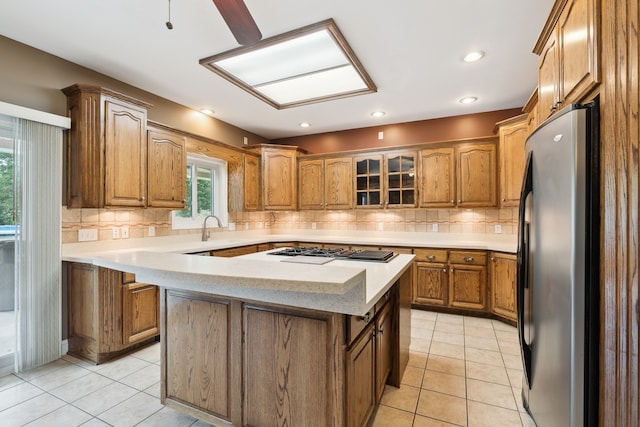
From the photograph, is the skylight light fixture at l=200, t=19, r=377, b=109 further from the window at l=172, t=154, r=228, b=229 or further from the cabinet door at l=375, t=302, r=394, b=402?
the cabinet door at l=375, t=302, r=394, b=402

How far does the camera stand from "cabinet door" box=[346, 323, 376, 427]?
1312 mm

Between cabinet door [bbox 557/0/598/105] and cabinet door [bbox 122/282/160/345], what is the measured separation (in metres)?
3.30

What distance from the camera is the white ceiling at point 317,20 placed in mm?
1968

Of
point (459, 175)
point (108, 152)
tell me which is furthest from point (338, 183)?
point (108, 152)

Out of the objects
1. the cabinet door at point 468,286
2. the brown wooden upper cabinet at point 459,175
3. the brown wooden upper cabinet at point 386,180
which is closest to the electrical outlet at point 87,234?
the brown wooden upper cabinet at point 386,180

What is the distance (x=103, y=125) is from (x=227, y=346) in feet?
7.52

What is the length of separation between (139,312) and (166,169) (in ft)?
4.84

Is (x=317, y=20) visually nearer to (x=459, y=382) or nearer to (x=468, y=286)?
(x=459, y=382)

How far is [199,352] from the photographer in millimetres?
1591

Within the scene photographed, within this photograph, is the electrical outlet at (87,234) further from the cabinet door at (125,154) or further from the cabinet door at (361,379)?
the cabinet door at (361,379)

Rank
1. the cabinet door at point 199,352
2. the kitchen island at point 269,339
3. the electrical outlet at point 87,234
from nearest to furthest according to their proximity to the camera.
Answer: the kitchen island at point 269,339, the cabinet door at point 199,352, the electrical outlet at point 87,234

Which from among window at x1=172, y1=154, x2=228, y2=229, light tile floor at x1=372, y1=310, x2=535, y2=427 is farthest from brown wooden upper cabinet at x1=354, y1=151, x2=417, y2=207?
window at x1=172, y1=154, x2=228, y2=229

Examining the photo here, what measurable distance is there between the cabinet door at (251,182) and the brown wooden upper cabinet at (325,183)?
0.68 meters

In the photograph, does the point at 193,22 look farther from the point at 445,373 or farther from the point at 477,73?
the point at 445,373
